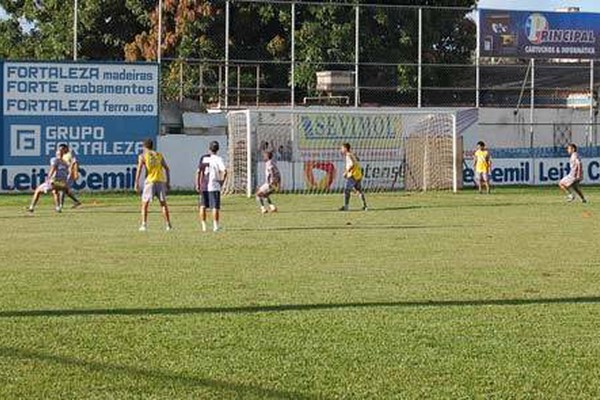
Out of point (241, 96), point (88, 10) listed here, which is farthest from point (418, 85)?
point (88, 10)

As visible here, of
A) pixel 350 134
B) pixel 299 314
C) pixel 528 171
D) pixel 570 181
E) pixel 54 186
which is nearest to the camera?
pixel 299 314

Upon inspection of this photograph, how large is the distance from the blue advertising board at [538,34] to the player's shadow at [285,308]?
35.0 m

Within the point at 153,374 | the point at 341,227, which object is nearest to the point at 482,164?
the point at 341,227

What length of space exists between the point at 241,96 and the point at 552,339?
36777 mm

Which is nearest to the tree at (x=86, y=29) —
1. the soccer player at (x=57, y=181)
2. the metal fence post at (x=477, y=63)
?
the metal fence post at (x=477, y=63)

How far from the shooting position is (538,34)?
1896 inches

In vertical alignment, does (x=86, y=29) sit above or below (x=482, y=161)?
above

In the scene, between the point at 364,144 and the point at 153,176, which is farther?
the point at 364,144

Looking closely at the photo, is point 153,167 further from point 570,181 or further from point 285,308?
point 570,181

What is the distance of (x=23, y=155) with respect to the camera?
124ft

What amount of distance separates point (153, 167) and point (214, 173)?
1.20 meters

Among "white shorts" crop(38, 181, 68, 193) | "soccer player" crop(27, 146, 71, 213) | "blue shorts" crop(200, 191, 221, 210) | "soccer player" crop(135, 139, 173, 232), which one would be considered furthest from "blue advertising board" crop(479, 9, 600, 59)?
"blue shorts" crop(200, 191, 221, 210)

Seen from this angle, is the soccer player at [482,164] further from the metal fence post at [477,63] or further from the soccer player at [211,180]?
the soccer player at [211,180]

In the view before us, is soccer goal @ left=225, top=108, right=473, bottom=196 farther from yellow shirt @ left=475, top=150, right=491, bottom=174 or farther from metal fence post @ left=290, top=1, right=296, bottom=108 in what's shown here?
yellow shirt @ left=475, top=150, right=491, bottom=174
